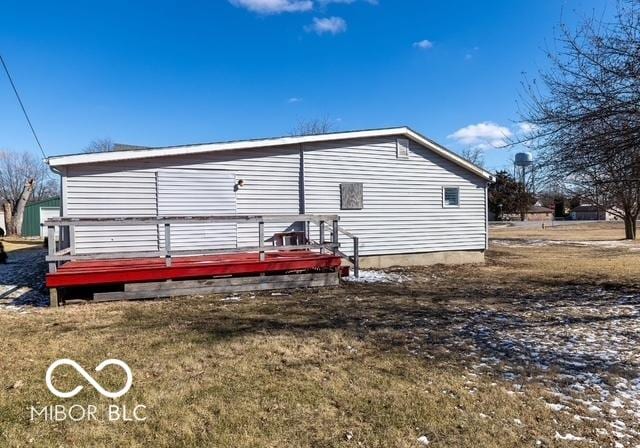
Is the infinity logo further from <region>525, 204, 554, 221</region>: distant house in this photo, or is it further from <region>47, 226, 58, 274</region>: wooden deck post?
<region>525, 204, 554, 221</region>: distant house

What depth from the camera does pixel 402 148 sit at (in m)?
11.9

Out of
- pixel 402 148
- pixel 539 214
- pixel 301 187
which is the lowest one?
pixel 539 214

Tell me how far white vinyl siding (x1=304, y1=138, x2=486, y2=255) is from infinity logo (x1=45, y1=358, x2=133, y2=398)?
7174 millimetres

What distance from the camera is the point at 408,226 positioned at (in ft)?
39.6

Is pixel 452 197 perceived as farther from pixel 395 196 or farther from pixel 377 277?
pixel 377 277

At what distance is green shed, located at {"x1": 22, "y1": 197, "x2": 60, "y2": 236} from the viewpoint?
3167 centimetres

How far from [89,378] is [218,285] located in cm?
398

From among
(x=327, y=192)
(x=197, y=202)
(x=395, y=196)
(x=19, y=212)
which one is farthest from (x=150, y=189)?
(x=19, y=212)

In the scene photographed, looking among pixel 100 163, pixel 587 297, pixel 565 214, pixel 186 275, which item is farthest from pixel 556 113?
pixel 565 214

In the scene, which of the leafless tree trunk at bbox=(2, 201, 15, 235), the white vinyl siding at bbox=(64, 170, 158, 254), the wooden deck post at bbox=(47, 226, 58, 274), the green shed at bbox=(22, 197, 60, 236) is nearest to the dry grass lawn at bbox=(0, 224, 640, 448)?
the wooden deck post at bbox=(47, 226, 58, 274)

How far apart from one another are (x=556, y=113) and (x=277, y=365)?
5.69 meters

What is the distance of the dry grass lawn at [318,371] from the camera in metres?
2.94

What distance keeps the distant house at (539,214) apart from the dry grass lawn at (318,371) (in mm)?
69458

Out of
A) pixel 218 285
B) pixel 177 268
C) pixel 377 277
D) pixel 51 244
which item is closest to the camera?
pixel 51 244
